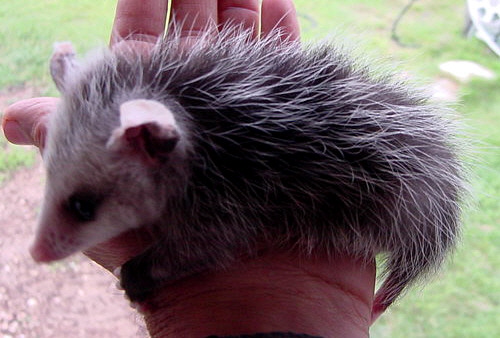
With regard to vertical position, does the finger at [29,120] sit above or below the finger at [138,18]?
below

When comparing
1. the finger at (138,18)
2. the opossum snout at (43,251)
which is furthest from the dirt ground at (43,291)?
the opossum snout at (43,251)

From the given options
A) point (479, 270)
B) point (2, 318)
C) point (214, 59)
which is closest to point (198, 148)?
point (214, 59)

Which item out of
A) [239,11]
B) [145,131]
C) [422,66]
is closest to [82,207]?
[145,131]

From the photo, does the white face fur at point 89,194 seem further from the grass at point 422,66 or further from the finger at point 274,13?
the finger at point 274,13

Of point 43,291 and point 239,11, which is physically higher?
point 239,11

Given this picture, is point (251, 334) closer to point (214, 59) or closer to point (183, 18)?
point (214, 59)

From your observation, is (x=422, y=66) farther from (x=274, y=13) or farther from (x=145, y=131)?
(x=145, y=131)
